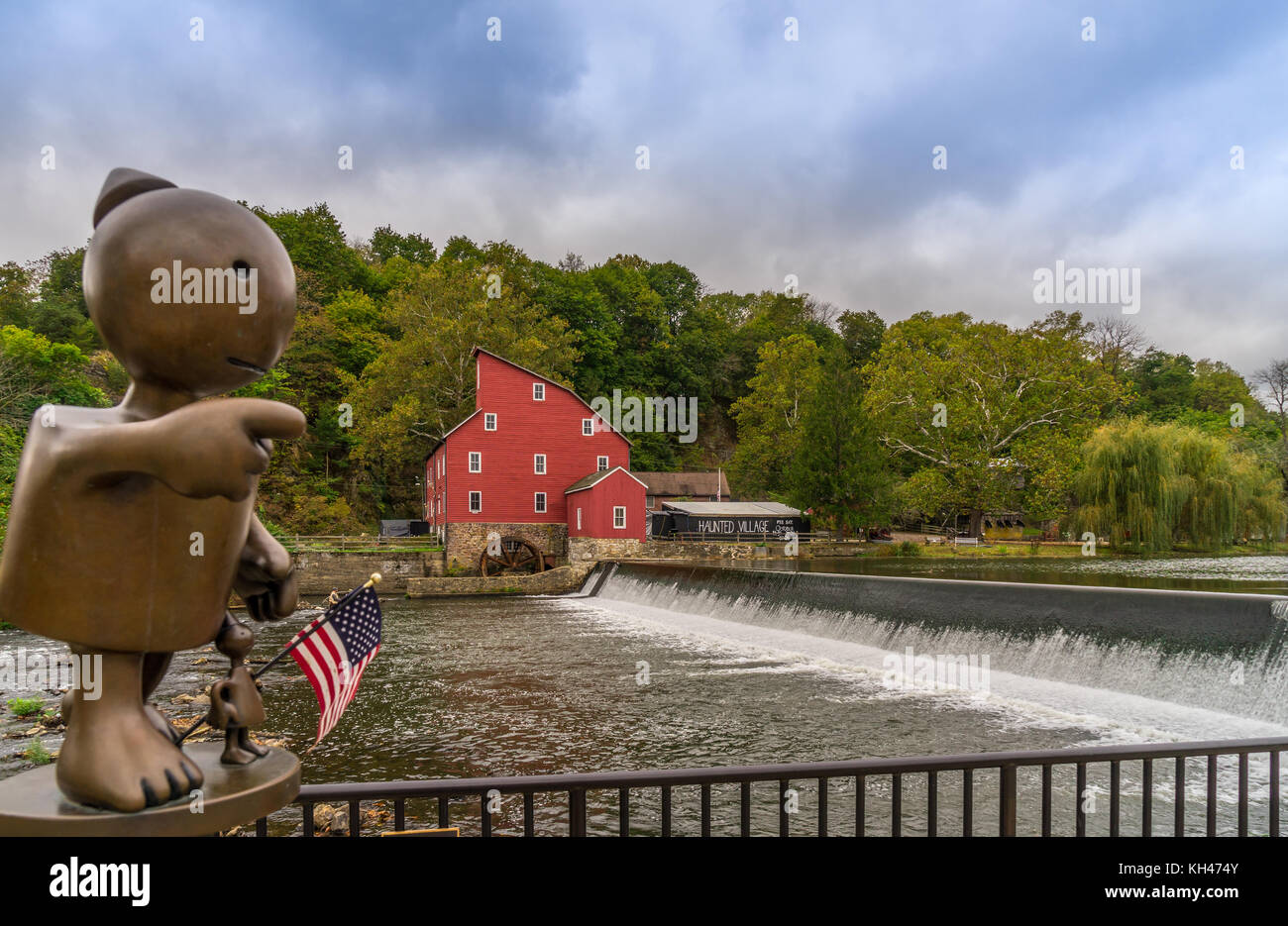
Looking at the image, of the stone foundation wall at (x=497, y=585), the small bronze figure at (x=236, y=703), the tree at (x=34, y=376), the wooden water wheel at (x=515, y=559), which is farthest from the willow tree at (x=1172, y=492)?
the tree at (x=34, y=376)

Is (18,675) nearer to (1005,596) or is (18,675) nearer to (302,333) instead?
(1005,596)

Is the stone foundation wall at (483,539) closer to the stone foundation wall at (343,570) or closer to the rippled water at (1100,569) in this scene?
the stone foundation wall at (343,570)

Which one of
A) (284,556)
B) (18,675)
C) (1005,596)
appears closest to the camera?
(284,556)

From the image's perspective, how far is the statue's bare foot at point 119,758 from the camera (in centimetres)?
182

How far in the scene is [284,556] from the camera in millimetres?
2256

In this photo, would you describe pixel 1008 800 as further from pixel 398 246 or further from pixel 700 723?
pixel 398 246

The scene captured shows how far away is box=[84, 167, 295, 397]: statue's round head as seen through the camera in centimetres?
186

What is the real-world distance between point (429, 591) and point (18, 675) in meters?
15.9

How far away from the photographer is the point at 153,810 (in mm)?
1815

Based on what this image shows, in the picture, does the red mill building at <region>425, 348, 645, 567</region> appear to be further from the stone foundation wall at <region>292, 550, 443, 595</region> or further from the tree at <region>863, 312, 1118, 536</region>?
the tree at <region>863, 312, 1118, 536</region>

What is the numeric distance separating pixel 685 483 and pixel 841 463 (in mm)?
17066

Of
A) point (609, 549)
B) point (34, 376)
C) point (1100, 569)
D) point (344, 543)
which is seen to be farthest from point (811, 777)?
point (344, 543)
